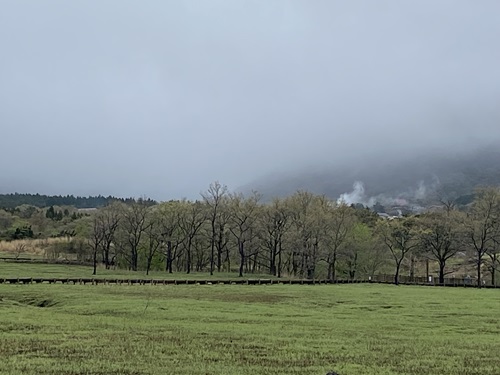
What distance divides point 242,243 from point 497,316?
70907 mm

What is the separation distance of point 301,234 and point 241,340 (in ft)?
251

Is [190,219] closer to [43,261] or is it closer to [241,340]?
[43,261]

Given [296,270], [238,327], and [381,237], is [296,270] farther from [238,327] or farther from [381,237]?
[238,327]

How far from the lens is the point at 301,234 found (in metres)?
99.1

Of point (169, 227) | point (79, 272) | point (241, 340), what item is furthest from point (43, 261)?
point (241, 340)

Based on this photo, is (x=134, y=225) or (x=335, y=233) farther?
(x=134, y=225)

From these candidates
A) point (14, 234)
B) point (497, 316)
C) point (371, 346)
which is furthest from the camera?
point (14, 234)

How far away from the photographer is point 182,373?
54.0 feet

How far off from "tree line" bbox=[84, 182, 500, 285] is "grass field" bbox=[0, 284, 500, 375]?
60.5 meters

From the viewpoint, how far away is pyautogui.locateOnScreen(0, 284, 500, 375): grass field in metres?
17.8

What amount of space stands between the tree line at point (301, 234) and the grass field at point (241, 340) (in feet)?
198

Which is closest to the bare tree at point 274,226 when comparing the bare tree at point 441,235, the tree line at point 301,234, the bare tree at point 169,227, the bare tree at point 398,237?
the tree line at point 301,234

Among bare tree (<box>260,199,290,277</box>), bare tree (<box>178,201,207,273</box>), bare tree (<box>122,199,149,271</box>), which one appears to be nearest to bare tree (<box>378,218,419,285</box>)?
bare tree (<box>260,199,290,277</box>)

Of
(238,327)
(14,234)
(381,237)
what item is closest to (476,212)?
(381,237)
